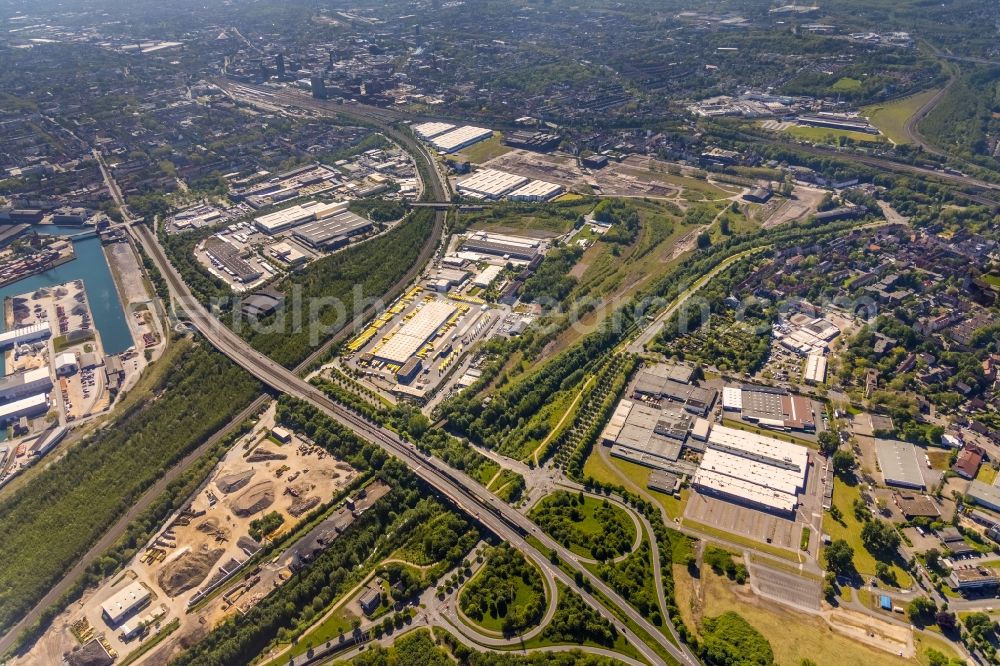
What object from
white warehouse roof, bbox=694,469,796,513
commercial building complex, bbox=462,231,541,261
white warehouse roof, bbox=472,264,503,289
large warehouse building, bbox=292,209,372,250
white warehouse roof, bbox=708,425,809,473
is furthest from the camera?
large warehouse building, bbox=292,209,372,250

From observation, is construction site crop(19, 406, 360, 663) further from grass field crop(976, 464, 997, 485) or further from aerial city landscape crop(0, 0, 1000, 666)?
grass field crop(976, 464, 997, 485)

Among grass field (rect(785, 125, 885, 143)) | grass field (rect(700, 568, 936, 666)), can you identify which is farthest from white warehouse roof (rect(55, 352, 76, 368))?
Answer: grass field (rect(785, 125, 885, 143))

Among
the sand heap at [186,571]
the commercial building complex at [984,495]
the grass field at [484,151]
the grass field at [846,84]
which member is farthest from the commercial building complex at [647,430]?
the grass field at [846,84]

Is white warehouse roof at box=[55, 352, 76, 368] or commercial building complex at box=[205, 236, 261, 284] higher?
commercial building complex at box=[205, 236, 261, 284]

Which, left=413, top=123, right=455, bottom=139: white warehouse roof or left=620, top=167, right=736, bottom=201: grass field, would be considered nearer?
left=620, top=167, right=736, bottom=201: grass field

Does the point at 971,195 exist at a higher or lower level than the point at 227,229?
higher

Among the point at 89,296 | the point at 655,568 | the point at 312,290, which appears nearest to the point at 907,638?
the point at 655,568

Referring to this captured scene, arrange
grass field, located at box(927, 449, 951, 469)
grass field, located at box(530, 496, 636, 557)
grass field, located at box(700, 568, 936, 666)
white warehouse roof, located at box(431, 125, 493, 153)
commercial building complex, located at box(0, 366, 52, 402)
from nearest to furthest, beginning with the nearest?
grass field, located at box(700, 568, 936, 666)
grass field, located at box(530, 496, 636, 557)
grass field, located at box(927, 449, 951, 469)
commercial building complex, located at box(0, 366, 52, 402)
white warehouse roof, located at box(431, 125, 493, 153)

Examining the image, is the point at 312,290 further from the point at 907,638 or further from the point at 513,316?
the point at 907,638
